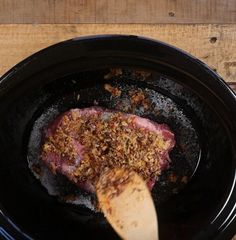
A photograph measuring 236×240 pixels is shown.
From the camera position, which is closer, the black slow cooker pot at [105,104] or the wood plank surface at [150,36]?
the black slow cooker pot at [105,104]

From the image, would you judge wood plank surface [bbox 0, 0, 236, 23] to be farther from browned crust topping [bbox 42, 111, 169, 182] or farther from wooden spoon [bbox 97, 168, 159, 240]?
wooden spoon [bbox 97, 168, 159, 240]

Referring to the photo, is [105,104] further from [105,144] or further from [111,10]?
[111,10]

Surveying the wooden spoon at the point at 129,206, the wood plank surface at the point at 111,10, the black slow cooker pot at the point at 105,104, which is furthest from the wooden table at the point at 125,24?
the wooden spoon at the point at 129,206

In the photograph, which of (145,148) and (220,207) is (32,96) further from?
(220,207)

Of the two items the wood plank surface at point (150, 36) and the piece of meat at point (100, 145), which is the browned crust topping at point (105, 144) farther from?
the wood plank surface at point (150, 36)

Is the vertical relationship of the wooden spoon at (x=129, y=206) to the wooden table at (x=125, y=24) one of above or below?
below

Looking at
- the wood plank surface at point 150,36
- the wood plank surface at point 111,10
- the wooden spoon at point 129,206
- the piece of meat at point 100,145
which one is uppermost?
the wood plank surface at point 111,10
